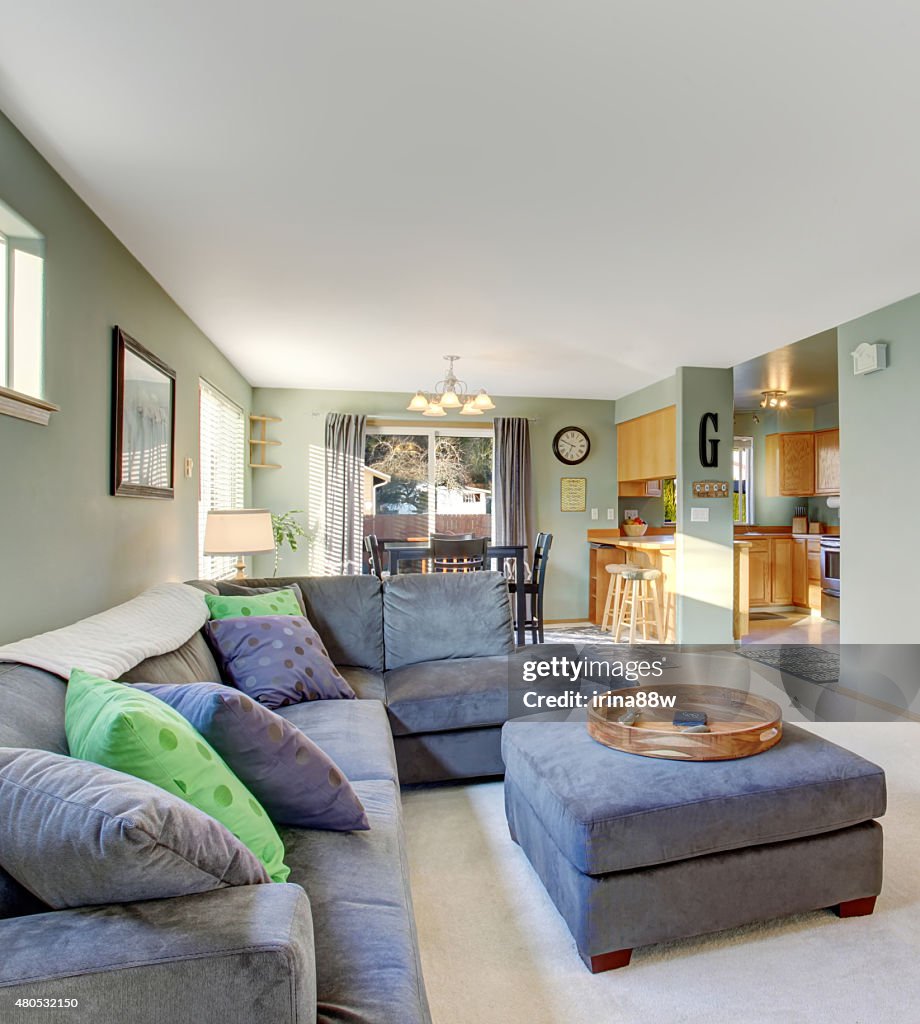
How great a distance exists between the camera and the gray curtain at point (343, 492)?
20.8ft

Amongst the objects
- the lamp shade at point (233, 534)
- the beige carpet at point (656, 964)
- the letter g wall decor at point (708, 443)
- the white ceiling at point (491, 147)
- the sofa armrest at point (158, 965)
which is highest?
the white ceiling at point (491, 147)

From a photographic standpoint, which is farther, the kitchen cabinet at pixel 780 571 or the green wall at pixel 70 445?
the kitchen cabinet at pixel 780 571

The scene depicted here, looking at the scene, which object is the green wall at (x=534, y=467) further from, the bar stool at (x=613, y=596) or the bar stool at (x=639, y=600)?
the bar stool at (x=639, y=600)

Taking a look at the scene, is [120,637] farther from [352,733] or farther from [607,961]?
[607,961]

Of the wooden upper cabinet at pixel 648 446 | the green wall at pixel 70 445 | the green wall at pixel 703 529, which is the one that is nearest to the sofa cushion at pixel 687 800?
the green wall at pixel 70 445

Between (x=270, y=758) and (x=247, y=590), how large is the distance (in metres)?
1.80

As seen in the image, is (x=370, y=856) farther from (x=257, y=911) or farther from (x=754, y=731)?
(x=754, y=731)

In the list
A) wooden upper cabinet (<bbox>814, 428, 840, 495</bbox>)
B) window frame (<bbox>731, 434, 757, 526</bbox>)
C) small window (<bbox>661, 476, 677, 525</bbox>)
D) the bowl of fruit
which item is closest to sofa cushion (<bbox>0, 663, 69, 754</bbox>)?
the bowl of fruit

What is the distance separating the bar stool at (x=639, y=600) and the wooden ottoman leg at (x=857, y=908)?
3.46 m

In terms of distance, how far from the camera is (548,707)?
2.72 m

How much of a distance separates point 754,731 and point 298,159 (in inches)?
92.0

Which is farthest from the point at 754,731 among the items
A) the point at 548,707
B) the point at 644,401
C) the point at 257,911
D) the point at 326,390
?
the point at 326,390

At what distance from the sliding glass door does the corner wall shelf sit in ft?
3.12

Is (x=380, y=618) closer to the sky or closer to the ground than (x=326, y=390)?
closer to the ground
